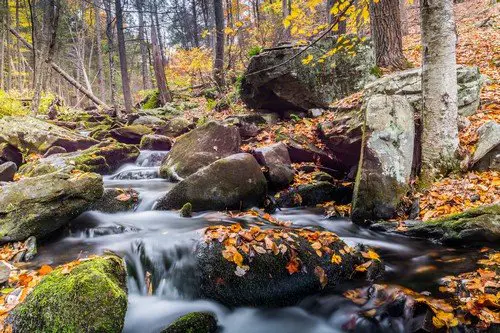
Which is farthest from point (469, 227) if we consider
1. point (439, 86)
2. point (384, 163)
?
point (439, 86)

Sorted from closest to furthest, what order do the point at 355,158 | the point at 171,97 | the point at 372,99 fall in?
1. the point at 372,99
2. the point at 355,158
3. the point at 171,97

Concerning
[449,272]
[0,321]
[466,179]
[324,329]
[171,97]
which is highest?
[171,97]

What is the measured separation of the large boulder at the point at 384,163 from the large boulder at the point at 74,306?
4016 millimetres

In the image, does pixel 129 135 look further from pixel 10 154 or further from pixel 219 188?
pixel 219 188

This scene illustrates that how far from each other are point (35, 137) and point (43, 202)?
5.96 meters

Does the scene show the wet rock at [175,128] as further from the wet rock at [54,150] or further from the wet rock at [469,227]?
the wet rock at [469,227]

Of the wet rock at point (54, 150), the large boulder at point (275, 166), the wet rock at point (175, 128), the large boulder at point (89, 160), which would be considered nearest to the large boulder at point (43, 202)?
the large boulder at point (89, 160)

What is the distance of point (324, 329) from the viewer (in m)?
3.39

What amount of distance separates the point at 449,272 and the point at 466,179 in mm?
2254

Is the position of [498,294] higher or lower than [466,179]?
lower

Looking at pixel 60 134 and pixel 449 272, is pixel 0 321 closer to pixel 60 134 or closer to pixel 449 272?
pixel 449 272

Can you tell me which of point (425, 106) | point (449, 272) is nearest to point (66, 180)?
point (449, 272)

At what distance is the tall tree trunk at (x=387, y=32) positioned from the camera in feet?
29.3

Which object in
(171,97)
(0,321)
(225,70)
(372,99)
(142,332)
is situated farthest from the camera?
(171,97)
